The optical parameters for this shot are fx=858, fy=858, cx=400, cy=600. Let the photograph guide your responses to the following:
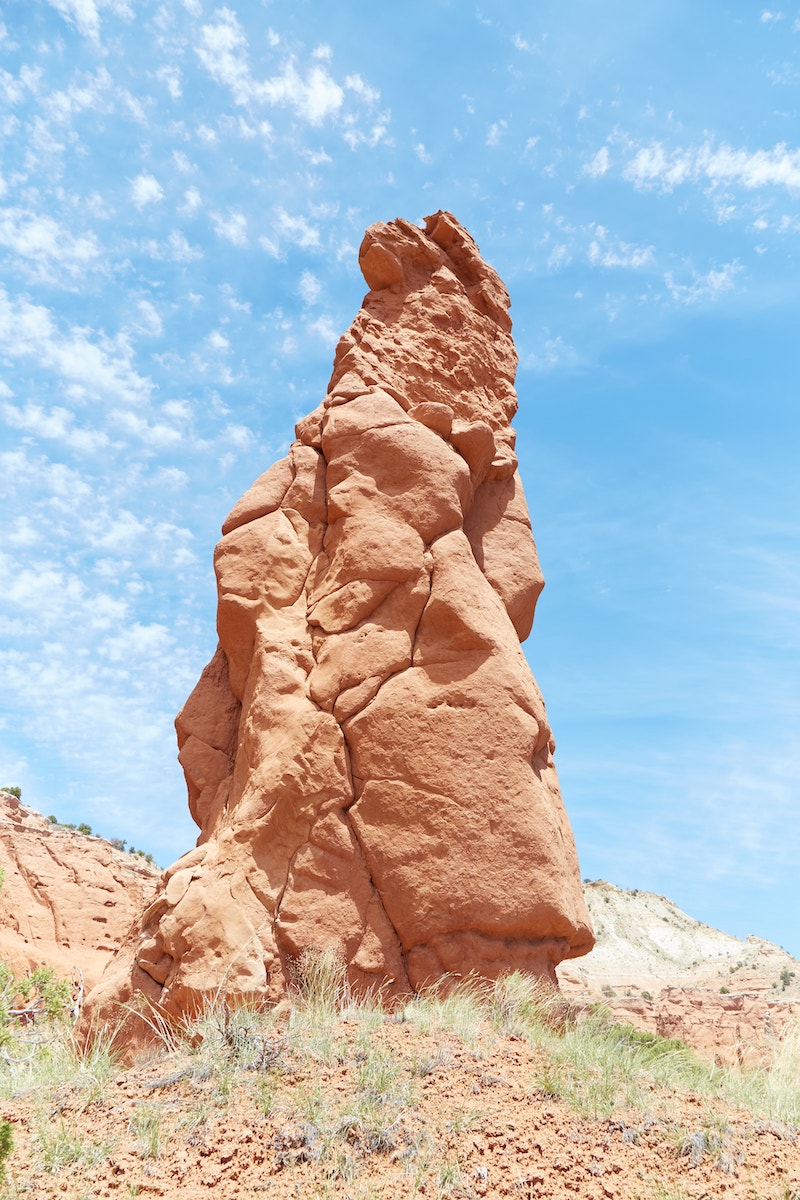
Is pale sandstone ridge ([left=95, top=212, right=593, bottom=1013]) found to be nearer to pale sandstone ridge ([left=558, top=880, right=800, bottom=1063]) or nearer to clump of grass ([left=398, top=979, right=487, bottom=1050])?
clump of grass ([left=398, top=979, right=487, bottom=1050])

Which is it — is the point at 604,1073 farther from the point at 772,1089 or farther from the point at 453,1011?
the point at 772,1089

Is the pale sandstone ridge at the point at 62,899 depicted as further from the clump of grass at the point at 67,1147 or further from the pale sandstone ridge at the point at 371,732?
the clump of grass at the point at 67,1147

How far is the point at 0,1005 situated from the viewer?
223 inches

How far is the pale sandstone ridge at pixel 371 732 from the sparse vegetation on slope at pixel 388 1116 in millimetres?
634

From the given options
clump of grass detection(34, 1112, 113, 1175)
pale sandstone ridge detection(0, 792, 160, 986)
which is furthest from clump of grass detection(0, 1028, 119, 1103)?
pale sandstone ridge detection(0, 792, 160, 986)

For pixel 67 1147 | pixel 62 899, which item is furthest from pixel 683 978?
pixel 67 1147

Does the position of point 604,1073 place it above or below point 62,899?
below

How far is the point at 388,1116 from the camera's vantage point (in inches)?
185

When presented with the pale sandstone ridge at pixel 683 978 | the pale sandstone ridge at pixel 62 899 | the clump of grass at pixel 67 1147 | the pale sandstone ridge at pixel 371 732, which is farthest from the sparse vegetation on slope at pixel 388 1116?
the pale sandstone ridge at pixel 62 899

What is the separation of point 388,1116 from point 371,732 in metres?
2.96

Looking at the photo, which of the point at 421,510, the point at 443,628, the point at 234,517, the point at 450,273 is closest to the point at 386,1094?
the point at 443,628

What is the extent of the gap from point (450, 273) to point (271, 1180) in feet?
29.1

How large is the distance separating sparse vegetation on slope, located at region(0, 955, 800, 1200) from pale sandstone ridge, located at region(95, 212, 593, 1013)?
63 centimetres

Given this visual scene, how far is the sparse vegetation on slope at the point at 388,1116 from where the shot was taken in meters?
4.36
